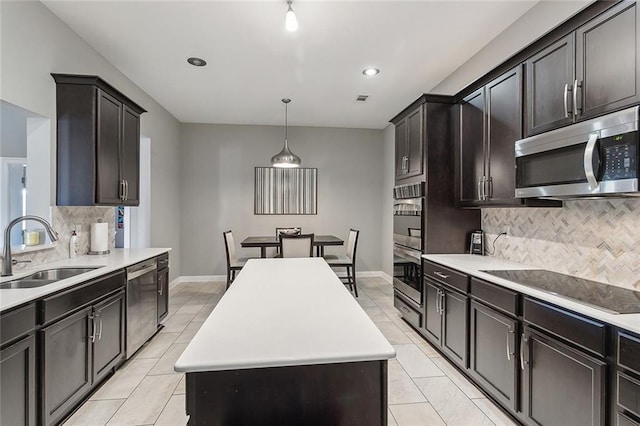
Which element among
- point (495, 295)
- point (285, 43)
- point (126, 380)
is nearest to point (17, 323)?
point (126, 380)

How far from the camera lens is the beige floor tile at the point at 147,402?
80.2 inches

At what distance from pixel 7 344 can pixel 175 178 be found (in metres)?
4.27

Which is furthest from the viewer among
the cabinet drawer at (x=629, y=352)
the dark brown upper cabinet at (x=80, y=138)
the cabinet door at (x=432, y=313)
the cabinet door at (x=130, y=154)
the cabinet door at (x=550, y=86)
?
the cabinet door at (x=130, y=154)

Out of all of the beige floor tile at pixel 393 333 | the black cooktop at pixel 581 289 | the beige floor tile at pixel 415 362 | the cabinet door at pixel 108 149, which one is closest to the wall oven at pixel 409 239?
the beige floor tile at pixel 393 333

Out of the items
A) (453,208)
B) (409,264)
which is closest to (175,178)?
(409,264)

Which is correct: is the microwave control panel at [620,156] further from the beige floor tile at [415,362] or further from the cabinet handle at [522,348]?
the beige floor tile at [415,362]

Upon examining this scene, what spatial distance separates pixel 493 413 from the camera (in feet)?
6.85

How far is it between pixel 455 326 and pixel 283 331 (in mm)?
1981

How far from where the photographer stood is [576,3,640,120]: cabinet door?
1526 mm

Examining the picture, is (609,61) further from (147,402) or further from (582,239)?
(147,402)

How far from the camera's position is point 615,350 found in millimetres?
1363

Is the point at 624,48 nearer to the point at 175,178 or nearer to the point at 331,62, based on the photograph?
the point at 331,62

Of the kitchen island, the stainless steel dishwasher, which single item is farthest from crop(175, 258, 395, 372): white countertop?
the stainless steel dishwasher

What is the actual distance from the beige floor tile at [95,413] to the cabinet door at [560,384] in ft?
8.64
